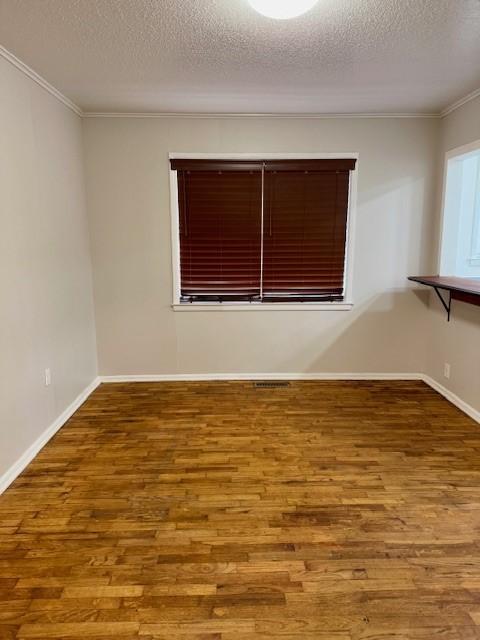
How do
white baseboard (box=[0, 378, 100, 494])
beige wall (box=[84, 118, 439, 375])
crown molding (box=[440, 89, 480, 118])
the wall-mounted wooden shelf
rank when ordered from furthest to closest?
beige wall (box=[84, 118, 439, 375]) < crown molding (box=[440, 89, 480, 118]) < the wall-mounted wooden shelf < white baseboard (box=[0, 378, 100, 494])

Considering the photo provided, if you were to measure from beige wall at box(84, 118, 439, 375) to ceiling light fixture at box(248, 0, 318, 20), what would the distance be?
6.03ft

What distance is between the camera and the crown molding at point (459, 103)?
125 inches

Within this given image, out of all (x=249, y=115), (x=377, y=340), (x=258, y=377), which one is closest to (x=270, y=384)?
(x=258, y=377)

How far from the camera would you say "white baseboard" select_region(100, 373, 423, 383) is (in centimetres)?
415

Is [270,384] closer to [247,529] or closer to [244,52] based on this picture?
[247,529]

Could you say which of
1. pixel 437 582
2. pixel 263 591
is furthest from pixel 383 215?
pixel 263 591

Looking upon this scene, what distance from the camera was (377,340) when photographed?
412 centimetres

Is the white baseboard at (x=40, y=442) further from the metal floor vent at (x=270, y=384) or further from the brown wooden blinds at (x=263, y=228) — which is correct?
the metal floor vent at (x=270, y=384)

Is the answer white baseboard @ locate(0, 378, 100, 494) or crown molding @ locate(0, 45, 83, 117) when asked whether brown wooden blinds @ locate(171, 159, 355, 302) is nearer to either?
crown molding @ locate(0, 45, 83, 117)

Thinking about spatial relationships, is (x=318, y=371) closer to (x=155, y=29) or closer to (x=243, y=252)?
(x=243, y=252)

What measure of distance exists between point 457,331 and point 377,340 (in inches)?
30.5

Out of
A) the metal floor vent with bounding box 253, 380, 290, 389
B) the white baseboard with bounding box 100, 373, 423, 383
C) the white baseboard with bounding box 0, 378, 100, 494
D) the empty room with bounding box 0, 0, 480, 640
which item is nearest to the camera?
the empty room with bounding box 0, 0, 480, 640

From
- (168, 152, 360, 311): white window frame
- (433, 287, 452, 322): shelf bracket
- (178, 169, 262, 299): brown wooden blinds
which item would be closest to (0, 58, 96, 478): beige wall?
(168, 152, 360, 311): white window frame

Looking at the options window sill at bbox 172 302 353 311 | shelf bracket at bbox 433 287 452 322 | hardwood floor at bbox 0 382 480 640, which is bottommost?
hardwood floor at bbox 0 382 480 640
